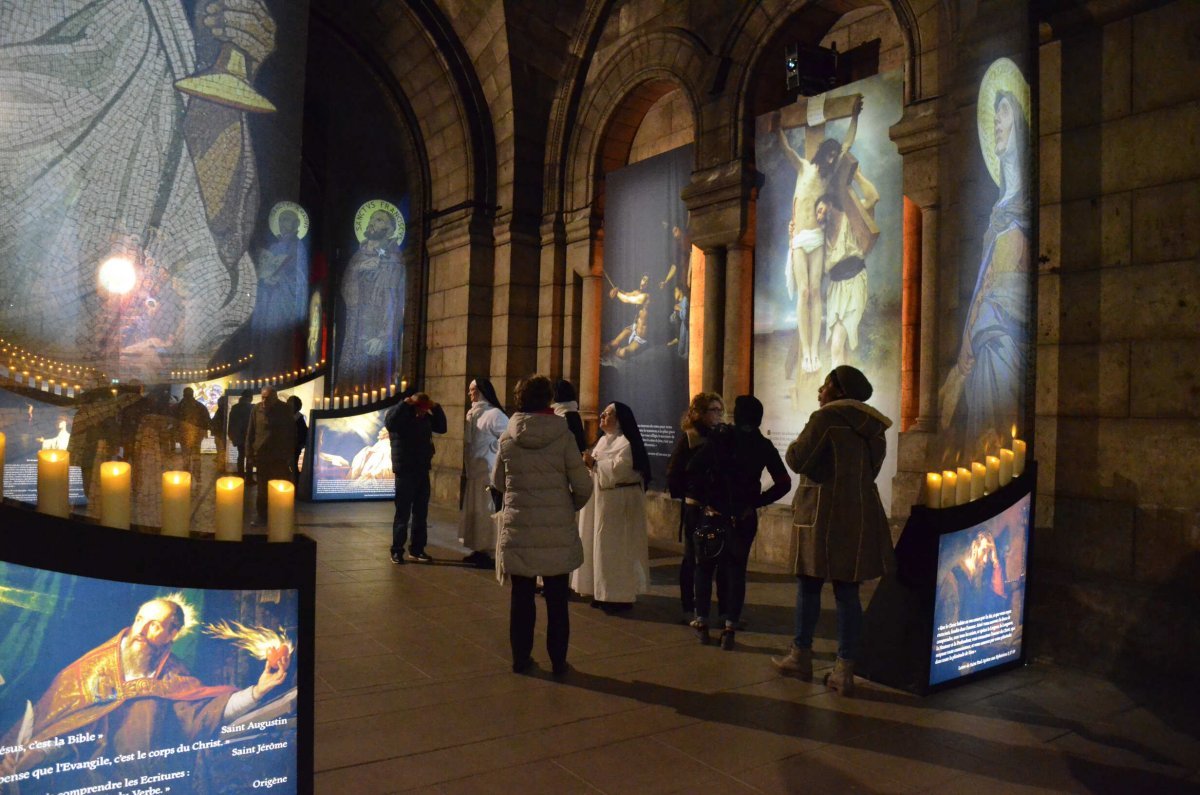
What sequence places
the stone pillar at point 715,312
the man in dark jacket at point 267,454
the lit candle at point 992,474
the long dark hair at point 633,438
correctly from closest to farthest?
the man in dark jacket at point 267,454 < the lit candle at point 992,474 < the long dark hair at point 633,438 < the stone pillar at point 715,312

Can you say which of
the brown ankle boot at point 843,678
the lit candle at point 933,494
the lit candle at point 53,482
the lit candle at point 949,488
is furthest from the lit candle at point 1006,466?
the lit candle at point 53,482

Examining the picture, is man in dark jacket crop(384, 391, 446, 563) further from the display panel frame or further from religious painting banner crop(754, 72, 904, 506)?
the display panel frame

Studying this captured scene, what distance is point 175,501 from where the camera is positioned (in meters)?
2.31

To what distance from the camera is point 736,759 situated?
3445 mm

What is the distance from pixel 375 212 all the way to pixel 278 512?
12.3 meters

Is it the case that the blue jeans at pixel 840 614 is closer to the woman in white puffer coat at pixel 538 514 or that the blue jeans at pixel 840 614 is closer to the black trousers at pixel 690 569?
the black trousers at pixel 690 569

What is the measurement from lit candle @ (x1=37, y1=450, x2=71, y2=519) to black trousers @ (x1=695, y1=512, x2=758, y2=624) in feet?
12.4

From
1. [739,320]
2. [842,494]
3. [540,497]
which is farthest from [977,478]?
[739,320]

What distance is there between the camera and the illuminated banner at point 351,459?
39.8 ft

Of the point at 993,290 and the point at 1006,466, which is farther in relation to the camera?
the point at 1006,466

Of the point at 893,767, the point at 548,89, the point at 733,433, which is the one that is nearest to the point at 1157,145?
the point at 733,433

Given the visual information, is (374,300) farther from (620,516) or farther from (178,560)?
(178,560)

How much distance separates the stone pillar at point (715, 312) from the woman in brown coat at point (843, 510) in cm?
458

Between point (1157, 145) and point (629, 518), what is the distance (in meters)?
4.00
